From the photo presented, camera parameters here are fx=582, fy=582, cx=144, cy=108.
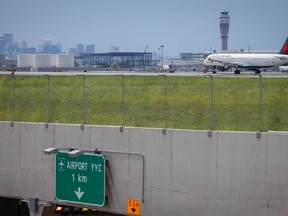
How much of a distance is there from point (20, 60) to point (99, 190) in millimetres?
130312

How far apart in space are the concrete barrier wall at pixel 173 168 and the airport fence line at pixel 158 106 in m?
1.24

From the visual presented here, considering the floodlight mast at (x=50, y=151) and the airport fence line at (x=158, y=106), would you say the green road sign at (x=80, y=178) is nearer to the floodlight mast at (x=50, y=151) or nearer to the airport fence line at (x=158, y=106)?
the floodlight mast at (x=50, y=151)

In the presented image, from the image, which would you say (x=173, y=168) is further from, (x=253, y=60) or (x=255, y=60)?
(x=255, y=60)

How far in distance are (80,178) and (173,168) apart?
3337 mm

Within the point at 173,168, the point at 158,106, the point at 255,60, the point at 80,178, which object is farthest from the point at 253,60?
the point at 173,168

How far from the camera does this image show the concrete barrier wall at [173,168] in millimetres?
17328

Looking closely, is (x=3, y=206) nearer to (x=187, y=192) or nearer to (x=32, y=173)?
(x=32, y=173)

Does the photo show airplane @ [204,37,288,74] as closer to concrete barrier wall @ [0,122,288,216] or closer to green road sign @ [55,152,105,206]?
concrete barrier wall @ [0,122,288,216]

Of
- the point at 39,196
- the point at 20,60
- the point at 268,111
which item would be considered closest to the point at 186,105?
the point at 268,111

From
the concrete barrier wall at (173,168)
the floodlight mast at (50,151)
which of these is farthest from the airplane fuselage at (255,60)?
the floodlight mast at (50,151)

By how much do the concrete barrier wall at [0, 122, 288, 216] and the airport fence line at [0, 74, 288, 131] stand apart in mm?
1241

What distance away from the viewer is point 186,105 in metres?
24.9

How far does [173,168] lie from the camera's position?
19.0 m

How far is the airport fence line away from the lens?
2230cm
